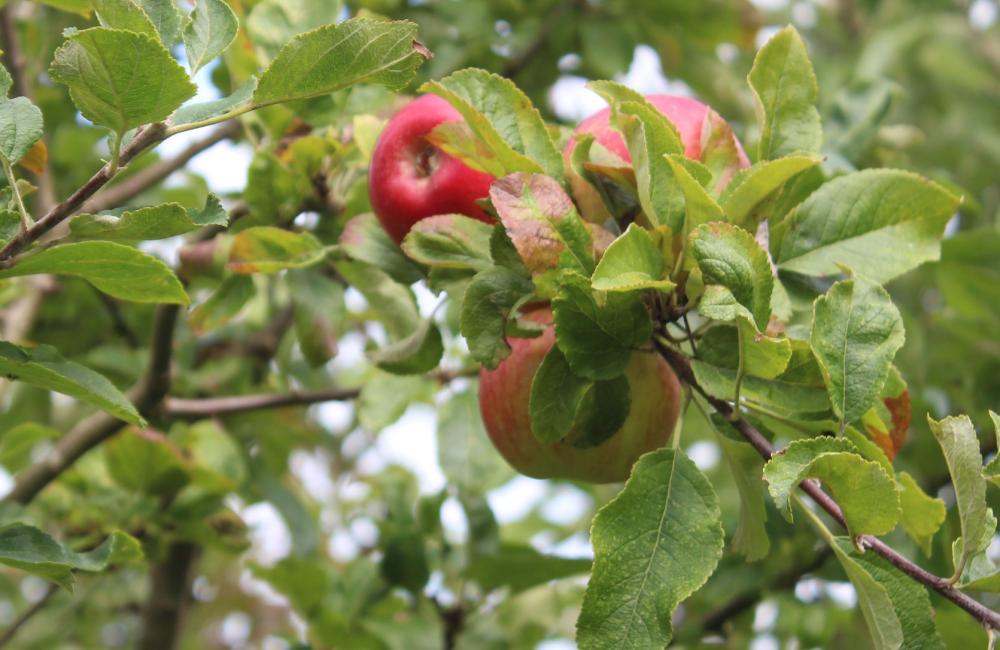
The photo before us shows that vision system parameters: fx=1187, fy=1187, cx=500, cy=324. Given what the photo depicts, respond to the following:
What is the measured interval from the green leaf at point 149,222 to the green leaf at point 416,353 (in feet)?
0.91

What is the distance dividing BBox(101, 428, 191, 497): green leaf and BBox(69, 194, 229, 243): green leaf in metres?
0.64

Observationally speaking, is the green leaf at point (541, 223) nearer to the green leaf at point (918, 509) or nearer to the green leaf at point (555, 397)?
the green leaf at point (555, 397)

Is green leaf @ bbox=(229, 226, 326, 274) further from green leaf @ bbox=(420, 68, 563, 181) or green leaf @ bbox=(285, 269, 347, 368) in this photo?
green leaf @ bbox=(420, 68, 563, 181)

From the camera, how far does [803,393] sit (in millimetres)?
843

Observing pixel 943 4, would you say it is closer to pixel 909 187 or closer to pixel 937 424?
pixel 909 187

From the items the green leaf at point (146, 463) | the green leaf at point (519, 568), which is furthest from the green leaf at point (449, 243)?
the green leaf at point (146, 463)

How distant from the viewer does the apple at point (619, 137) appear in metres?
0.93

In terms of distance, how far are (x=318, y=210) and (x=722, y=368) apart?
0.51m

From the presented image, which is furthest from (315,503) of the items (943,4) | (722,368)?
(943,4)

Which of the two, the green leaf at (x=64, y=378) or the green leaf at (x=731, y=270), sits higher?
the green leaf at (x=731, y=270)

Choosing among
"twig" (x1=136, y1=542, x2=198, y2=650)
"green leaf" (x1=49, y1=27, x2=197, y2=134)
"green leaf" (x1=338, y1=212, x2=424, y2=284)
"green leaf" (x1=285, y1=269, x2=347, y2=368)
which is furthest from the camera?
"twig" (x1=136, y1=542, x2=198, y2=650)

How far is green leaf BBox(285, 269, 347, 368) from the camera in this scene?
115 cm

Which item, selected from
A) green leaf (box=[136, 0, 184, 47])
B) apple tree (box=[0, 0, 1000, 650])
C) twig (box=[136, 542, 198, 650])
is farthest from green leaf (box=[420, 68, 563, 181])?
twig (box=[136, 542, 198, 650])

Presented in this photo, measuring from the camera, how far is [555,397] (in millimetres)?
867
